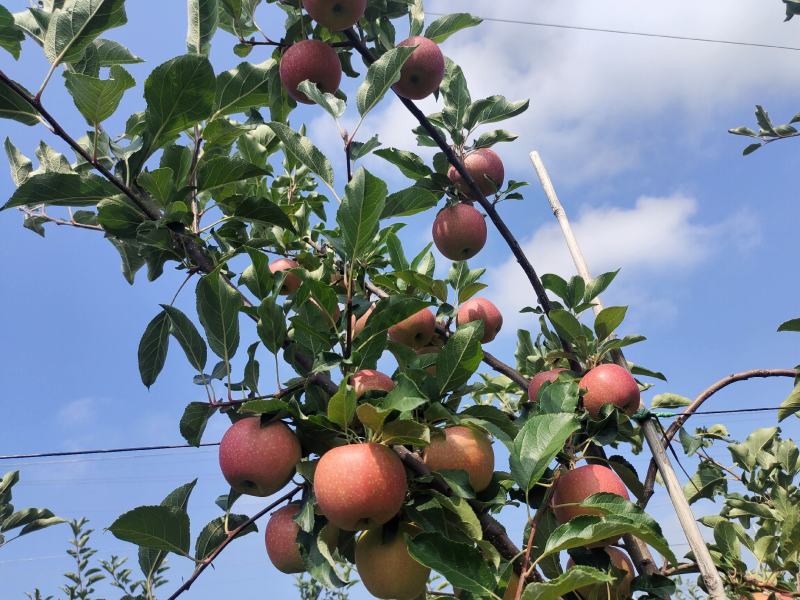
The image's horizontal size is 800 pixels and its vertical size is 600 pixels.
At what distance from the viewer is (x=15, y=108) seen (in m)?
1.29

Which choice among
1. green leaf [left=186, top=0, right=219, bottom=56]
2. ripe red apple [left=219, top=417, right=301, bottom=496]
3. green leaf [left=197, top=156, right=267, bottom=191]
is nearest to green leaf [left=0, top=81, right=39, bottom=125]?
green leaf [left=197, top=156, right=267, bottom=191]

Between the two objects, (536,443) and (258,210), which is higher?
(258,210)

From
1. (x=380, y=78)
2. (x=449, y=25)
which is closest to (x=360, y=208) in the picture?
(x=380, y=78)

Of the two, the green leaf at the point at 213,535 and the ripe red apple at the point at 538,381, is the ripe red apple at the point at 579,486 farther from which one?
the green leaf at the point at 213,535

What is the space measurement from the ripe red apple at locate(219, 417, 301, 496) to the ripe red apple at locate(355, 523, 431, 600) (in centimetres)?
23

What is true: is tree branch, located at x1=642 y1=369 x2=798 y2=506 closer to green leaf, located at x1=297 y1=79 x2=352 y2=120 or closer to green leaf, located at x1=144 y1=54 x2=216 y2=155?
green leaf, located at x1=297 y1=79 x2=352 y2=120

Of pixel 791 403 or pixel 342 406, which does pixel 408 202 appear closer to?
pixel 342 406

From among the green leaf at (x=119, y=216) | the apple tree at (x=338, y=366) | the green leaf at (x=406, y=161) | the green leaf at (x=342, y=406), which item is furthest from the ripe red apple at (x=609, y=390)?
the green leaf at (x=119, y=216)

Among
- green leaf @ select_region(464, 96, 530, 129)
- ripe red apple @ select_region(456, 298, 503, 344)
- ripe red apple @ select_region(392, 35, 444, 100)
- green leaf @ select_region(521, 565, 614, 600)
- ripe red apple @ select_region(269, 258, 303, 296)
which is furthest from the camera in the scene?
ripe red apple @ select_region(456, 298, 503, 344)

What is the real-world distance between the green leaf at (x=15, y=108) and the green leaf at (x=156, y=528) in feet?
2.86

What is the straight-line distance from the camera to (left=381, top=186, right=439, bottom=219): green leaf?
1600 mm

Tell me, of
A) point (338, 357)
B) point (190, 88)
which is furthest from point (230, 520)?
point (190, 88)

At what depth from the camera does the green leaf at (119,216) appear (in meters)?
1.33

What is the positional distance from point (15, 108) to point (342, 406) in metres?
0.95
